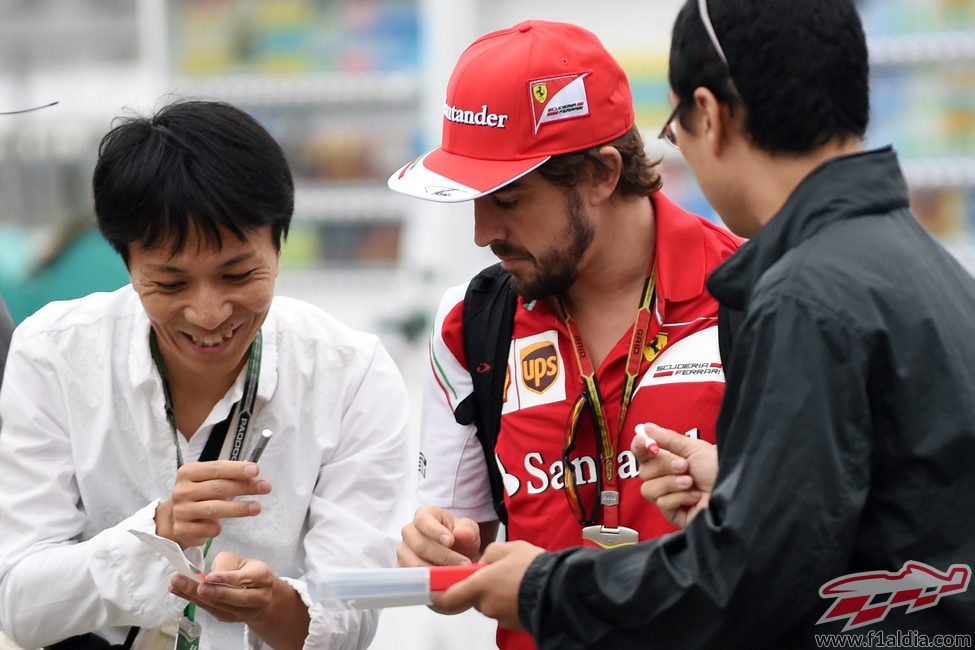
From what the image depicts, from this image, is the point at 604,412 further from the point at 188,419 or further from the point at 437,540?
the point at 188,419

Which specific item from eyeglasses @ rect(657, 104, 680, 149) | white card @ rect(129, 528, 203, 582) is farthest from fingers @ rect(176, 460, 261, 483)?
eyeglasses @ rect(657, 104, 680, 149)

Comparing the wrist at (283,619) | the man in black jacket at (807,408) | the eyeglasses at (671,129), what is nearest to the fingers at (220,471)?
the wrist at (283,619)

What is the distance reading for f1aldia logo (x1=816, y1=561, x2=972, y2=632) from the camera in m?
1.63

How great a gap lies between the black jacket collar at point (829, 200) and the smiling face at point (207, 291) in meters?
1.03

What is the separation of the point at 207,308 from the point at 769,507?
1.21 meters

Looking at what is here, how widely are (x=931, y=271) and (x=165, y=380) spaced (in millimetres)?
1513

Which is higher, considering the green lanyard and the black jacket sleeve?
the black jacket sleeve

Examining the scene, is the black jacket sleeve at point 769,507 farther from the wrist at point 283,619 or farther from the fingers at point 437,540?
the wrist at point 283,619

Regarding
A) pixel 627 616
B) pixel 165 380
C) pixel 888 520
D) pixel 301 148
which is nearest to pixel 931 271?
pixel 888 520

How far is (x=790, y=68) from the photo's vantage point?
1696mm

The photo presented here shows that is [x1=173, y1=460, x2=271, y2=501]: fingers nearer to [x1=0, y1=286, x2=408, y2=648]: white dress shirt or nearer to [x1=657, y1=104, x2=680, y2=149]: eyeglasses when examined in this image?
[x1=0, y1=286, x2=408, y2=648]: white dress shirt

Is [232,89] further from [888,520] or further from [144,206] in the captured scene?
[888,520]

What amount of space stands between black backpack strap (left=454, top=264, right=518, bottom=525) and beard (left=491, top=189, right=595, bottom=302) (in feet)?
0.32

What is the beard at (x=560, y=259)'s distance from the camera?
93.7 inches
